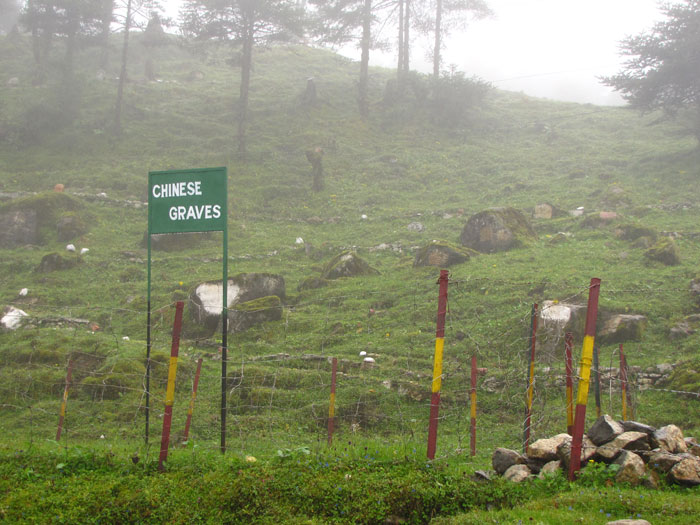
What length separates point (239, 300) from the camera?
45.7ft

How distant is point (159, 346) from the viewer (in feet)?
39.7

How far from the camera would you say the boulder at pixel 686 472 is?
15.5 ft

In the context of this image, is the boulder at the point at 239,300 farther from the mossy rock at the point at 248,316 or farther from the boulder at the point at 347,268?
the boulder at the point at 347,268

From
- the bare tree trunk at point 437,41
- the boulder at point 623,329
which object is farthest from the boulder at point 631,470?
the bare tree trunk at point 437,41

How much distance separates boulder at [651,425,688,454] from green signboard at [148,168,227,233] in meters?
5.11

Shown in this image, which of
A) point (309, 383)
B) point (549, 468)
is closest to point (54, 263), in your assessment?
point (309, 383)

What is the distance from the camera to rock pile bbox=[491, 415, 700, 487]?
4.81m

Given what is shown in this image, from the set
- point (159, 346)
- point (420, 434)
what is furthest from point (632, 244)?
point (159, 346)

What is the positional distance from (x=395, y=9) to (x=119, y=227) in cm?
2441

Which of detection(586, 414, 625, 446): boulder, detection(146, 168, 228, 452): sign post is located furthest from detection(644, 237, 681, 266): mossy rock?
detection(146, 168, 228, 452): sign post

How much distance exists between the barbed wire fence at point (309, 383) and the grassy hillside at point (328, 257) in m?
0.05

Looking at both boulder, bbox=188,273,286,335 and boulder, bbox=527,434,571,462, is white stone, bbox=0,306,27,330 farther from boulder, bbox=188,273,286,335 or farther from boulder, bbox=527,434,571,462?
boulder, bbox=527,434,571,462

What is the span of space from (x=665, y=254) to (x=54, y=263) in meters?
17.9

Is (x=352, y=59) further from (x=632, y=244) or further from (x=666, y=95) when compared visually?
(x=632, y=244)
